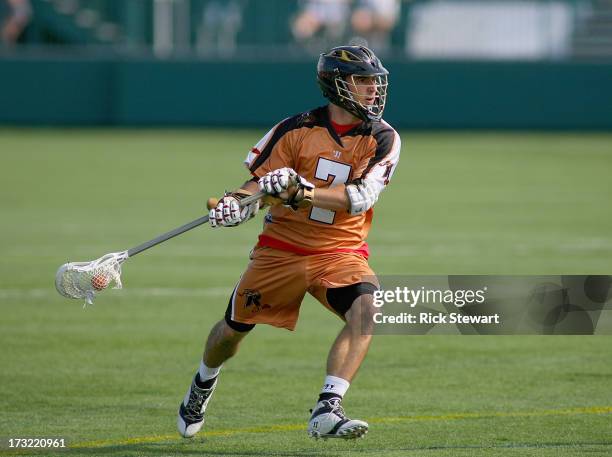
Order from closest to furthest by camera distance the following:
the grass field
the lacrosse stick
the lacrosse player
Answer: the lacrosse player
the lacrosse stick
the grass field

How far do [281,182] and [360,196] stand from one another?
0.51 metres

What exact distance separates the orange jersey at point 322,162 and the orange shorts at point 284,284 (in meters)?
0.10

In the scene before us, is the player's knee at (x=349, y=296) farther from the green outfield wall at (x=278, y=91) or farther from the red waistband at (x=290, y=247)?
the green outfield wall at (x=278, y=91)

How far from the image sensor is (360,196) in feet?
24.3

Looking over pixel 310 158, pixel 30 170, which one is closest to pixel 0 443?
pixel 310 158

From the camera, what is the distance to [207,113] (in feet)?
116

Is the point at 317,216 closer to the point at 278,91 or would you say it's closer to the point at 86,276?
the point at 86,276

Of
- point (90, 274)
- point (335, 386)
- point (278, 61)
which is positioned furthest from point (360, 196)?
point (278, 61)

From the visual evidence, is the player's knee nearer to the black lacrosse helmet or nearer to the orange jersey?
the orange jersey

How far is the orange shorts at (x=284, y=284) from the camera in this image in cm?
765

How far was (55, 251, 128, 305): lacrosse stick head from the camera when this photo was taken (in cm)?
770

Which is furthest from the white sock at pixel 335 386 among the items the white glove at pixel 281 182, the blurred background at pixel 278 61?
the blurred background at pixel 278 61

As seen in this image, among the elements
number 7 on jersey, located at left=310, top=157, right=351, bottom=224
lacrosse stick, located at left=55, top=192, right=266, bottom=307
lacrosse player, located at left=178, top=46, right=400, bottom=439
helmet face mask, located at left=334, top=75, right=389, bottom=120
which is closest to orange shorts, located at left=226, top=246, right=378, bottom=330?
lacrosse player, located at left=178, top=46, right=400, bottom=439

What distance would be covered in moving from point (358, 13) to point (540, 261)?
918 inches
